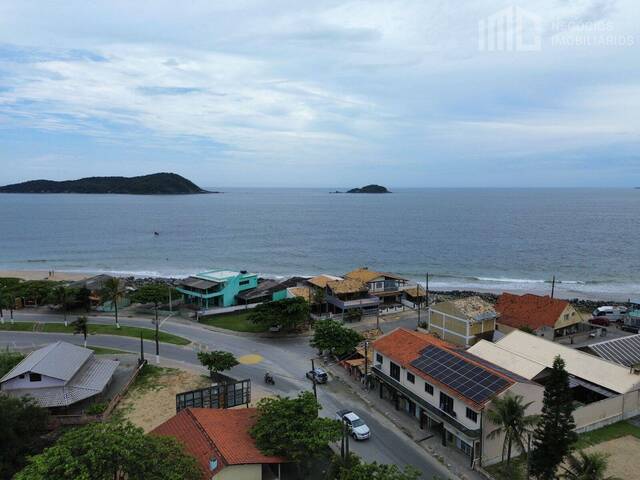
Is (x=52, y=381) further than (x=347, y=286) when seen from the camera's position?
No

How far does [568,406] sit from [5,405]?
28.0 m

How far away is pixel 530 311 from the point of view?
47844 millimetres

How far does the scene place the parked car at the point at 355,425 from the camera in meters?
26.5

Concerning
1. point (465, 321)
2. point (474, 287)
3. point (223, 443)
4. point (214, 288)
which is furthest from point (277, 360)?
point (474, 287)

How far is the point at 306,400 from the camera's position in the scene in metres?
22.6

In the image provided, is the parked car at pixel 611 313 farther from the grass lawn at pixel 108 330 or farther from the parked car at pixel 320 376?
the grass lawn at pixel 108 330

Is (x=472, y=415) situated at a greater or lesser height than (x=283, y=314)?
lesser

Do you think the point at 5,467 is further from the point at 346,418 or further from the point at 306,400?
the point at 346,418

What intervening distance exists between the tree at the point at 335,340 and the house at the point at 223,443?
13393mm

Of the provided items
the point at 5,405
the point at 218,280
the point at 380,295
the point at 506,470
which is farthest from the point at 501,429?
the point at 218,280

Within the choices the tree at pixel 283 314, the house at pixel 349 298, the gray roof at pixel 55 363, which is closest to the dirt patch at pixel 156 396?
the gray roof at pixel 55 363

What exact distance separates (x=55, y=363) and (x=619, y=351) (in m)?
43.2

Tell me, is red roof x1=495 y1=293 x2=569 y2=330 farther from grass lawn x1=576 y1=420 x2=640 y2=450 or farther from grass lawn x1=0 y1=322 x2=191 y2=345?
grass lawn x1=0 y1=322 x2=191 y2=345

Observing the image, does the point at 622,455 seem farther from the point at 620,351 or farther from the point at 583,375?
the point at 620,351
